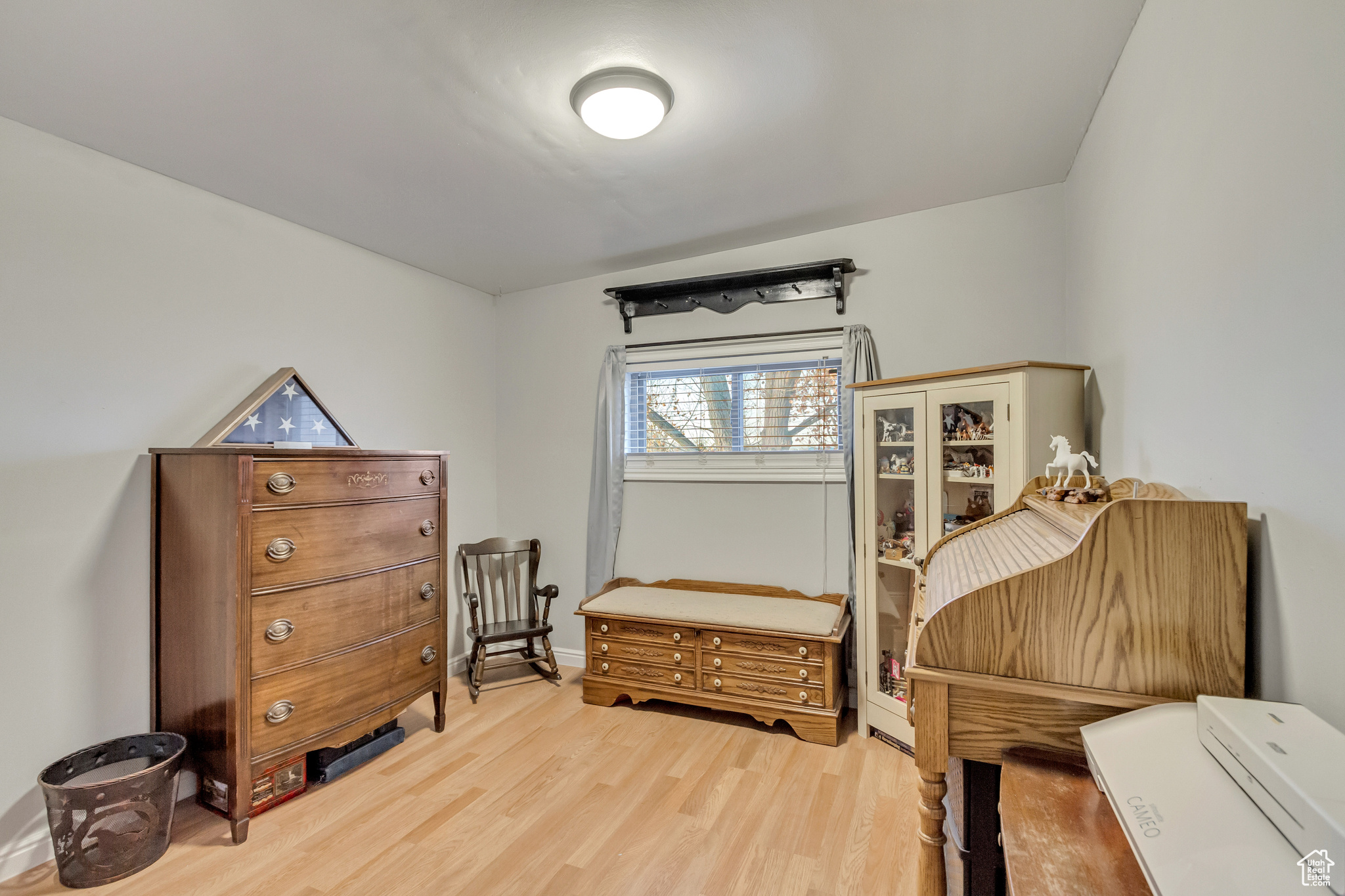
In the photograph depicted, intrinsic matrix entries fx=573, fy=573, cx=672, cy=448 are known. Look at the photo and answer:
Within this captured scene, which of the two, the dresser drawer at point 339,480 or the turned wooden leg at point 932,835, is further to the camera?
the dresser drawer at point 339,480

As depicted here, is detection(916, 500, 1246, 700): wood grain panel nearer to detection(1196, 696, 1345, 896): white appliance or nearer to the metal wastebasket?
detection(1196, 696, 1345, 896): white appliance

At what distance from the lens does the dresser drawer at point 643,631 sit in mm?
2895

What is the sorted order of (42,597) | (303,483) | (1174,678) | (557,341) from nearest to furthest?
1. (1174,678)
2. (42,597)
3. (303,483)
4. (557,341)

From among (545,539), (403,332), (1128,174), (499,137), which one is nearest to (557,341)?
(403,332)

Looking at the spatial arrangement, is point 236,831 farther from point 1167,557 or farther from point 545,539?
point 1167,557

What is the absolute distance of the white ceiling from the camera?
1.51m

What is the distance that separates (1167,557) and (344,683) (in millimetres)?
2644

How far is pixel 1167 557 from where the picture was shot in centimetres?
99

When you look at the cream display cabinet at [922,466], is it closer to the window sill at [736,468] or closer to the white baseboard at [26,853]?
the window sill at [736,468]

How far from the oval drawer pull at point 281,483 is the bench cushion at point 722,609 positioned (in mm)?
1532

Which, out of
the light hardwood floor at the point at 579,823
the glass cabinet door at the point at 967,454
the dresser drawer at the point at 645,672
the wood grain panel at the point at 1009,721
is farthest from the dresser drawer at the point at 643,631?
the wood grain panel at the point at 1009,721

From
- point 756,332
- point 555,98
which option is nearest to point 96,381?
point 555,98

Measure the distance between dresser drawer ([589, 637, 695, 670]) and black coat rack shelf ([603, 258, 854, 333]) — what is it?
1.84m

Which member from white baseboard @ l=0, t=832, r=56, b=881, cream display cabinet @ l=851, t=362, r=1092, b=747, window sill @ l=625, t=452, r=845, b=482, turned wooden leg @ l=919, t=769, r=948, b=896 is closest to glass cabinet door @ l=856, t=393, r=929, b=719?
cream display cabinet @ l=851, t=362, r=1092, b=747
